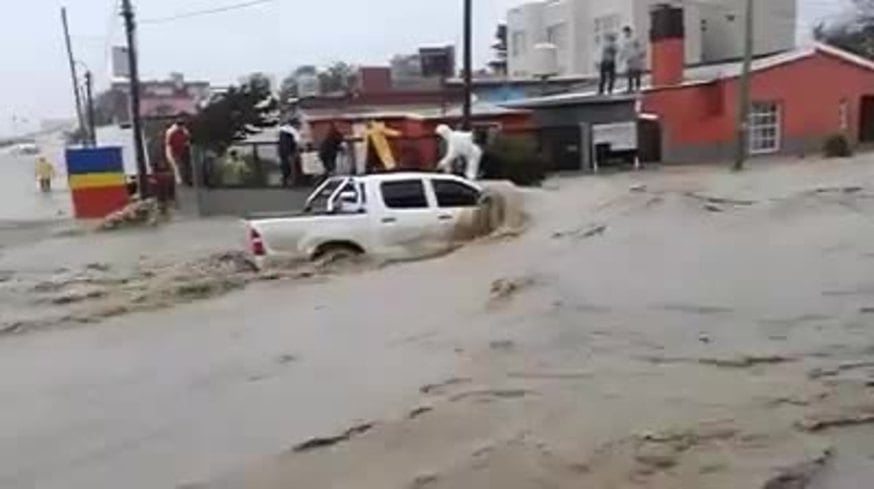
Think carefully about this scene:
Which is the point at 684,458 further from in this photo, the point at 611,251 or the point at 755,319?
the point at 611,251

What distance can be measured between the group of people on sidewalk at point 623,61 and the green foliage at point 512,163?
31.5 ft

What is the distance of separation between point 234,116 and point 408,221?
20.3 metres

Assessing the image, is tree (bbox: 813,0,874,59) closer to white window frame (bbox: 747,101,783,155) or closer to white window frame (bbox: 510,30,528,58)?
white window frame (bbox: 510,30,528,58)

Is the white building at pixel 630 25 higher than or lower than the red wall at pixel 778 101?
higher

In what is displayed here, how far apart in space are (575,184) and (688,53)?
37.9 m

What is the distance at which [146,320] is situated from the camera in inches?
564

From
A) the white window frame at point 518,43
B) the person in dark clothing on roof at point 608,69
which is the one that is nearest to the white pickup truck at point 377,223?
the person in dark clothing on roof at point 608,69

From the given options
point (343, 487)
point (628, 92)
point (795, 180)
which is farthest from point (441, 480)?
point (628, 92)

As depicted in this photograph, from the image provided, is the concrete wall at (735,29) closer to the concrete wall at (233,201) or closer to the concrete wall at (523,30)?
the concrete wall at (523,30)

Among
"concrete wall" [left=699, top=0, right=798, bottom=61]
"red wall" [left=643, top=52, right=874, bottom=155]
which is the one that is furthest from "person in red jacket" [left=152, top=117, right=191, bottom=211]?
"concrete wall" [left=699, top=0, right=798, bottom=61]

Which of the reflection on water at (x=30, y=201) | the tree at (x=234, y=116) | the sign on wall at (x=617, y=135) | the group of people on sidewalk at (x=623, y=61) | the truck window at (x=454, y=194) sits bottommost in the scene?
the reflection on water at (x=30, y=201)

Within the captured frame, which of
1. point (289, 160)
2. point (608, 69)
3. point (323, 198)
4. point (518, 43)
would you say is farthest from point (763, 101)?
point (518, 43)

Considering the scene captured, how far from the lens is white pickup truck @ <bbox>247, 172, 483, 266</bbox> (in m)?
17.3

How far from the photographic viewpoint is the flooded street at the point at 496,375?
7.09m
